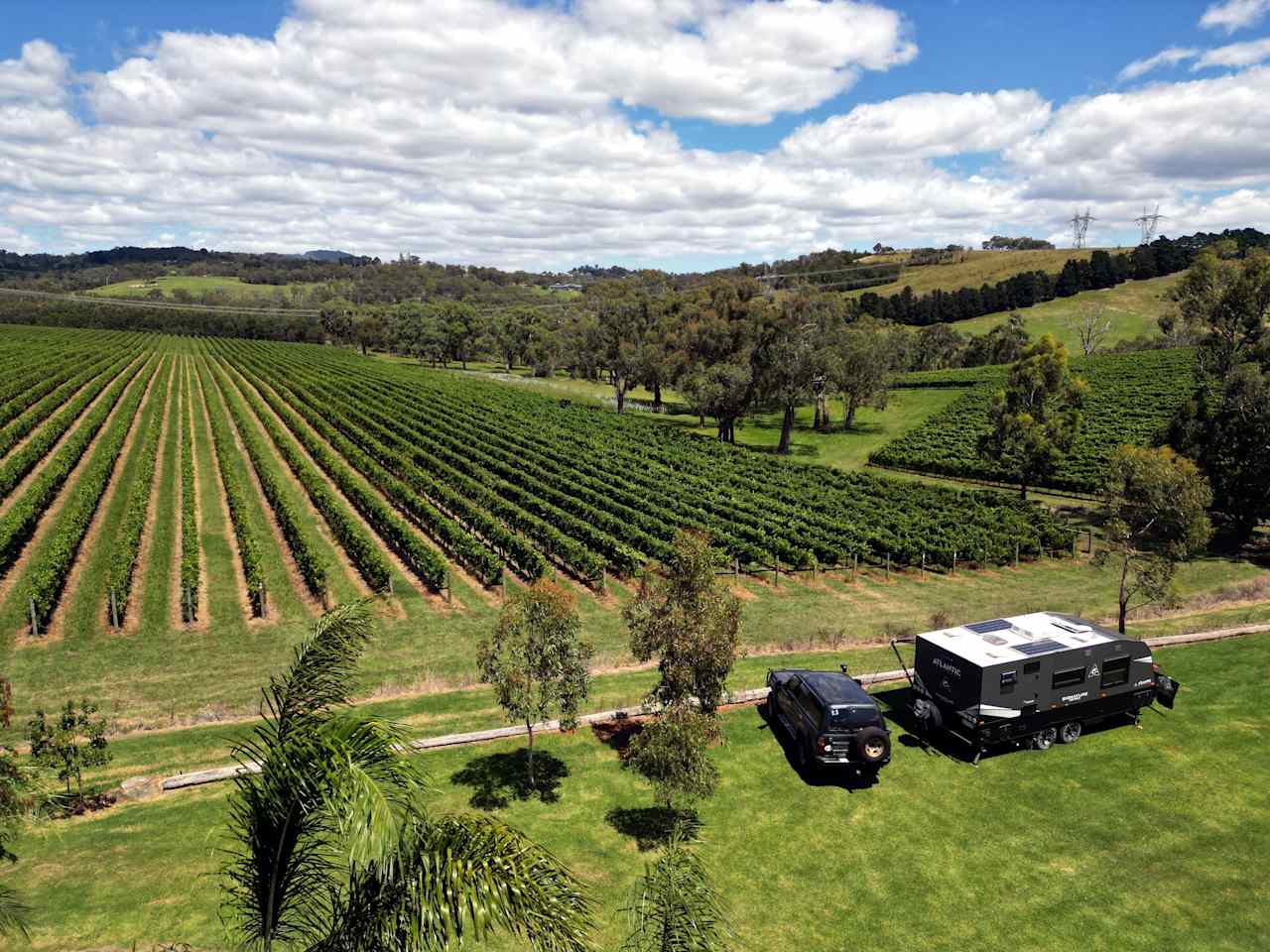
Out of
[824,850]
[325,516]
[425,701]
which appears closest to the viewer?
[824,850]

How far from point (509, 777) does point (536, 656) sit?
2.91 m

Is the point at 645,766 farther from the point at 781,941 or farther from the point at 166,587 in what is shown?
the point at 166,587

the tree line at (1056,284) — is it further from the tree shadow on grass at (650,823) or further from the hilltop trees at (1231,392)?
the tree shadow on grass at (650,823)

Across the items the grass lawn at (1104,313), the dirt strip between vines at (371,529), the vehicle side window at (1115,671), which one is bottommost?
the dirt strip between vines at (371,529)

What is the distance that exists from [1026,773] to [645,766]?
8.21 meters

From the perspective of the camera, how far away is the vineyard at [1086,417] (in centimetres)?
5225

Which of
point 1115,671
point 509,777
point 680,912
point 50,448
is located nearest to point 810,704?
point 509,777

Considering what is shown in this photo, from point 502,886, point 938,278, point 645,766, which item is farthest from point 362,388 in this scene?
point 938,278

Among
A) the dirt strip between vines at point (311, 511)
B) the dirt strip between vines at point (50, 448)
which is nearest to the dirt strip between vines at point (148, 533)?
the dirt strip between vines at point (50, 448)

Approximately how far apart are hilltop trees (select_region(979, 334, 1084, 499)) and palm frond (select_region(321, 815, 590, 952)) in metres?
45.4

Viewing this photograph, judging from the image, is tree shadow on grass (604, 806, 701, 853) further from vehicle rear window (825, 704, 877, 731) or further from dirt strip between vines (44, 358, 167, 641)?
dirt strip between vines (44, 358, 167, 641)

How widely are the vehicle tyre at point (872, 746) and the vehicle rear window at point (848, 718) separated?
19 cm

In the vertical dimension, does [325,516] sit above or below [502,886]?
below

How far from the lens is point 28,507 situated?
33.8 metres
